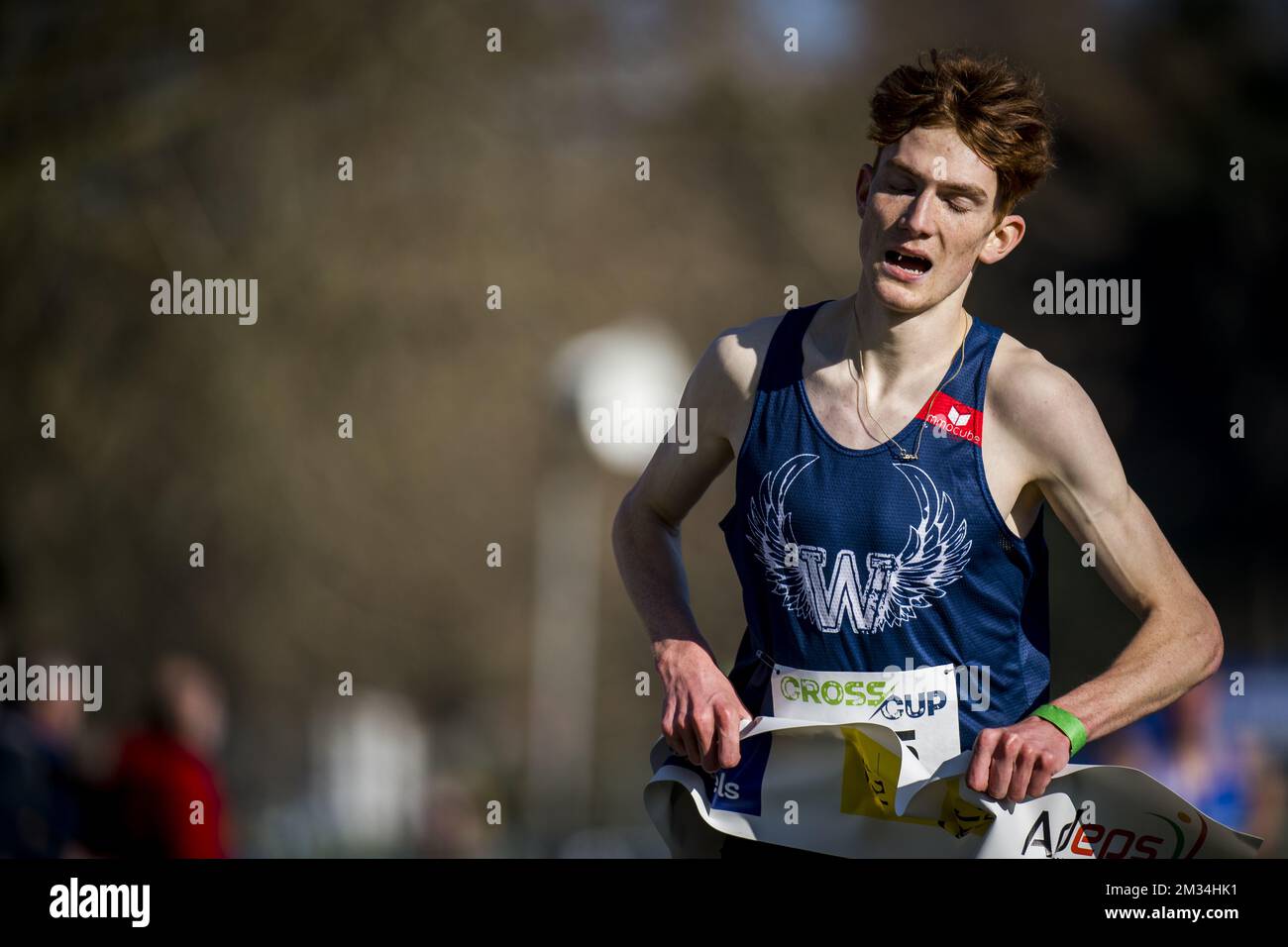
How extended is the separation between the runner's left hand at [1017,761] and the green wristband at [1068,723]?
0.01 m

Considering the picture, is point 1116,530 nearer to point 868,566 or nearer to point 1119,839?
point 868,566

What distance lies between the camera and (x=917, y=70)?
2.88 meters

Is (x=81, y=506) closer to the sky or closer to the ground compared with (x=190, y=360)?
closer to the ground

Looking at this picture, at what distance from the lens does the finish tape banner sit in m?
2.72

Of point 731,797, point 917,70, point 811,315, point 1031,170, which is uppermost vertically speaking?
point 917,70

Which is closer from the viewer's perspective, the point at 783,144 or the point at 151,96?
the point at 151,96

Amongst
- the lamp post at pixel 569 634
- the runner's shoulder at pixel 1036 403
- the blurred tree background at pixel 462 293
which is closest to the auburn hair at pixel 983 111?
the runner's shoulder at pixel 1036 403

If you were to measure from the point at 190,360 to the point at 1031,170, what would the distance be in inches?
605

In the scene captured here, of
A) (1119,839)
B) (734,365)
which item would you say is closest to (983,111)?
(734,365)

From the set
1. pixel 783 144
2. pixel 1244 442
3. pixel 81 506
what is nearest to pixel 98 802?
pixel 1244 442

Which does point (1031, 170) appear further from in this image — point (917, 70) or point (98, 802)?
point (98, 802)

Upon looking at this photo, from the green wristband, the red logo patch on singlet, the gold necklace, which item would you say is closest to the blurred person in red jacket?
the gold necklace

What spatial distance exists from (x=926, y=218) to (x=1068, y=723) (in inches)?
36.0

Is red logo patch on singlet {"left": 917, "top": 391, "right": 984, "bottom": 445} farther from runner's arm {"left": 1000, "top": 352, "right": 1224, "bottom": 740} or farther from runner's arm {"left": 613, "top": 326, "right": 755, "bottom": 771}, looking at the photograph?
runner's arm {"left": 613, "top": 326, "right": 755, "bottom": 771}
